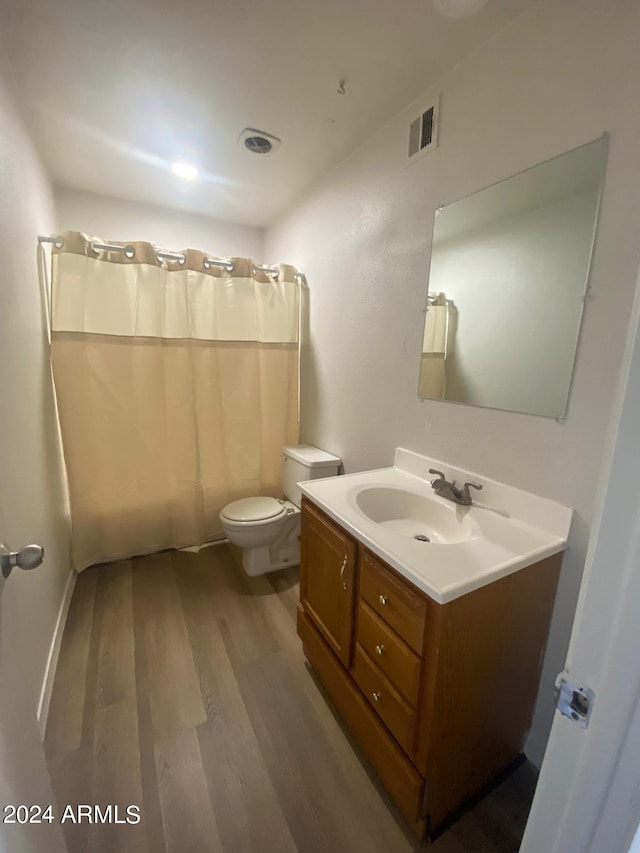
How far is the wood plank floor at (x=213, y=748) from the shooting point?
101 cm

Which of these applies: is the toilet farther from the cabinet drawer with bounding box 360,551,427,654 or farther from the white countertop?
the cabinet drawer with bounding box 360,551,427,654

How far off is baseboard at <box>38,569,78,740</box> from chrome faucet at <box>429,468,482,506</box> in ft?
5.03

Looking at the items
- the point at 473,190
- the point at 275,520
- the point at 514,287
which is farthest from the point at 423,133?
the point at 275,520

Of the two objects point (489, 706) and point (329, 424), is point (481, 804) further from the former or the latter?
point (329, 424)

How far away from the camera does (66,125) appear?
161 centimetres

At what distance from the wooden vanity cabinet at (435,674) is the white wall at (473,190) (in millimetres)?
157

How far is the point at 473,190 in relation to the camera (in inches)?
49.1

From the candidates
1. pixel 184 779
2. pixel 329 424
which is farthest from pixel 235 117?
pixel 184 779

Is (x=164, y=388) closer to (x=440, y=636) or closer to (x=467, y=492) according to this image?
(x=467, y=492)

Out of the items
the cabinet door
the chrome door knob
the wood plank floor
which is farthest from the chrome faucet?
the chrome door knob

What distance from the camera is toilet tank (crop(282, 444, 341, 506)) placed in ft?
6.86

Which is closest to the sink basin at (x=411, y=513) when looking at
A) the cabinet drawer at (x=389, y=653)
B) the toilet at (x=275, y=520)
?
the cabinet drawer at (x=389, y=653)

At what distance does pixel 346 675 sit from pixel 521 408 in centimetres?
114

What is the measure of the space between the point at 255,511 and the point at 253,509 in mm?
30
